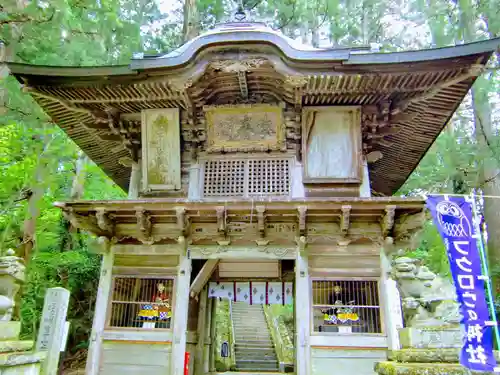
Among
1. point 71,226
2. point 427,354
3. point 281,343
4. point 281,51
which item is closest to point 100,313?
point 427,354

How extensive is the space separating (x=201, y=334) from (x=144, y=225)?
5320 mm

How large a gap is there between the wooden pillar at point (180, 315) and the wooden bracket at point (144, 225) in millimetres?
835

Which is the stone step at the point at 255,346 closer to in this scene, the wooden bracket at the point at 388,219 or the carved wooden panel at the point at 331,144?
the carved wooden panel at the point at 331,144

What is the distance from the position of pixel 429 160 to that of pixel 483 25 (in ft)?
19.1

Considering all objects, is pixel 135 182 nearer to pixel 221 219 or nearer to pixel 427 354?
pixel 221 219

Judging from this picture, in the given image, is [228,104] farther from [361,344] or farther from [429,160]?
[429,160]

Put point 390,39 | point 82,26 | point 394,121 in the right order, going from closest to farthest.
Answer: point 394,121
point 82,26
point 390,39

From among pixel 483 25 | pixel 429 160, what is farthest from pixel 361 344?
pixel 483 25

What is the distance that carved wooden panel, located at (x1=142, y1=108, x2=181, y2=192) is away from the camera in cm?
868

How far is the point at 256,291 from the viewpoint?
11.5 meters

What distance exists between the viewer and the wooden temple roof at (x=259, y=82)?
742 cm

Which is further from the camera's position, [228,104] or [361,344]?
[228,104]

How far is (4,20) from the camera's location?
9.66 m

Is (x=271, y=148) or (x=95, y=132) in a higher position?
(x=95, y=132)
